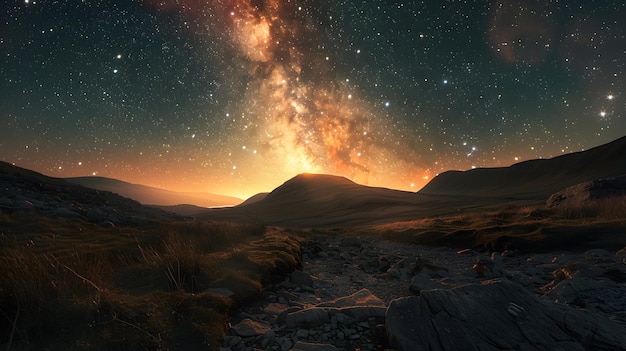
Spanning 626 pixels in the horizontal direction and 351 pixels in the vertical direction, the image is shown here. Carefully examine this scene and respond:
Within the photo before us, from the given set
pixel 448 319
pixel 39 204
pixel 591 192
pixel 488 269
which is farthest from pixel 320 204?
pixel 448 319

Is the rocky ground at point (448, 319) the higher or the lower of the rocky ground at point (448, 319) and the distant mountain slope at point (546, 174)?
the lower

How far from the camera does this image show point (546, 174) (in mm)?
149375

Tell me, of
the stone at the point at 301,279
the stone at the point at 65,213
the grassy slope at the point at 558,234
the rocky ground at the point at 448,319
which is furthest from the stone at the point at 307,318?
the stone at the point at 65,213

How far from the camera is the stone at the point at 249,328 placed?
15.5 ft

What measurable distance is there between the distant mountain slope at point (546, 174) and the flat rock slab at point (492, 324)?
115 m

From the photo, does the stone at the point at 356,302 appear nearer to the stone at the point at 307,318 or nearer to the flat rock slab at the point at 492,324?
the stone at the point at 307,318

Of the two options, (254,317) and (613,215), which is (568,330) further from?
(613,215)

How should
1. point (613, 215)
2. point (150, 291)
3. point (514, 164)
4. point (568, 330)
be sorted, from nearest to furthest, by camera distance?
point (568, 330), point (150, 291), point (613, 215), point (514, 164)

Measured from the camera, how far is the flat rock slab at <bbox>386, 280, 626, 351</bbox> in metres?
3.94

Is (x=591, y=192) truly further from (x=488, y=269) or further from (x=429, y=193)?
(x=429, y=193)

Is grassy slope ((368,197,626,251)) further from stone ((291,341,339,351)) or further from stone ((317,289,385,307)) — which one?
stone ((291,341,339,351))

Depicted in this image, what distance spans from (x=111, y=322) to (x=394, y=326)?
13.4 feet

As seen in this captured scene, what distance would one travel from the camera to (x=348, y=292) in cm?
787

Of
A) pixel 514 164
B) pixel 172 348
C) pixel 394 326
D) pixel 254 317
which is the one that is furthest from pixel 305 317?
pixel 514 164
